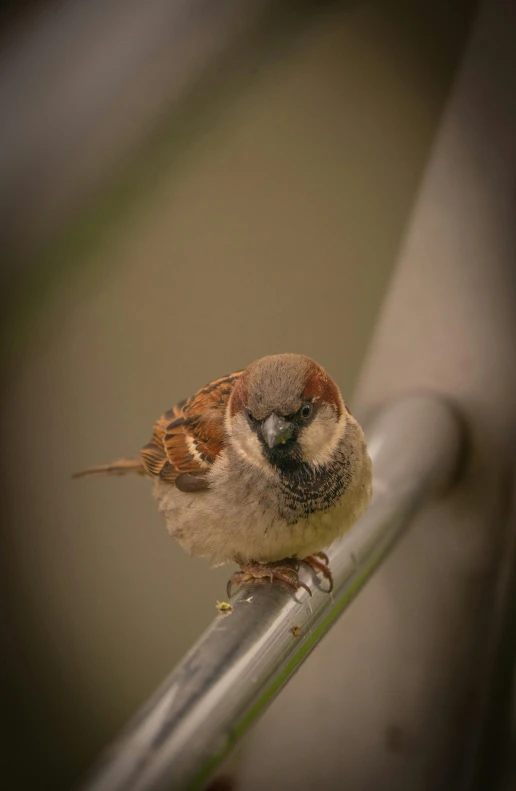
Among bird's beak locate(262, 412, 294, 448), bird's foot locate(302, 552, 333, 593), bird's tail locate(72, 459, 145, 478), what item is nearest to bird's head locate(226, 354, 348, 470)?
bird's beak locate(262, 412, 294, 448)

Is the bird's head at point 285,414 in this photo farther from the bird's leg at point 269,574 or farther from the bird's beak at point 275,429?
the bird's leg at point 269,574

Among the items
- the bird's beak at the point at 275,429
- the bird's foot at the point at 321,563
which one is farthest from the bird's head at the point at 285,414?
the bird's foot at the point at 321,563

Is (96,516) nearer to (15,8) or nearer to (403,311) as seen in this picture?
(403,311)

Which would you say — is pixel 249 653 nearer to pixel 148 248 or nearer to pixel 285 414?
pixel 285 414

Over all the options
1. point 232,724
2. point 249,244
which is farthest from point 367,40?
point 232,724

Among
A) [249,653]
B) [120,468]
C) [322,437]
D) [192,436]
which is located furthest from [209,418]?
[249,653]

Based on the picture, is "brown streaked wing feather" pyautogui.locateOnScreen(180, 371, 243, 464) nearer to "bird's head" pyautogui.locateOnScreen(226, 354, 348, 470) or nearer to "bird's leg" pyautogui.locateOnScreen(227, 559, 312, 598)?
"bird's head" pyautogui.locateOnScreen(226, 354, 348, 470)
